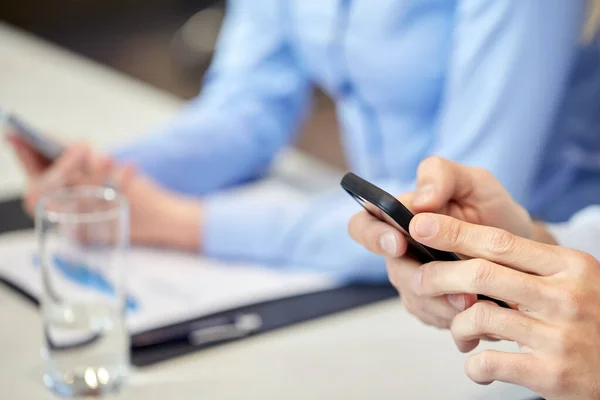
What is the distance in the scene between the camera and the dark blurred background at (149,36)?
134 inches

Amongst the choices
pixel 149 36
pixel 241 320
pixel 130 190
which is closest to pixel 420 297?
pixel 241 320

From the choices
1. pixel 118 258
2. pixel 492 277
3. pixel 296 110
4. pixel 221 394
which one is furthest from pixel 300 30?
pixel 492 277

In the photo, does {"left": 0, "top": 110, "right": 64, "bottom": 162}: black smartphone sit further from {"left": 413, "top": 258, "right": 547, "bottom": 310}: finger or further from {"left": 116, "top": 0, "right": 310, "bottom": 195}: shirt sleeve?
{"left": 413, "top": 258, "right": 547, "bottom": 310}: finger

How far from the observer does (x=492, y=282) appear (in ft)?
2.09

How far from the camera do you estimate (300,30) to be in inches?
50.2

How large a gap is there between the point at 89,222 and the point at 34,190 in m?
0.29

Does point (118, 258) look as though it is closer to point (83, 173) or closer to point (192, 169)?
point (83, 173)

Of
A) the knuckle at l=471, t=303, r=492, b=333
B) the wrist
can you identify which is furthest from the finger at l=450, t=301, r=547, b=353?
the wrist

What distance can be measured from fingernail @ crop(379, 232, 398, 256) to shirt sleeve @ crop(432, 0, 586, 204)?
325 mm

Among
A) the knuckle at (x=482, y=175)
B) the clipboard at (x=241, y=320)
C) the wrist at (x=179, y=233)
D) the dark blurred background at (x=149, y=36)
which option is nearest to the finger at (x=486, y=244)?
the knuckle at (x=482, y=175)

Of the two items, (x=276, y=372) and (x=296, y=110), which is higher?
(x=296, y=110)

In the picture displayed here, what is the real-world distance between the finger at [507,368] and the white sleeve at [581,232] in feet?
0.43

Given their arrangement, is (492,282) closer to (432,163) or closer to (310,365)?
(432,163)

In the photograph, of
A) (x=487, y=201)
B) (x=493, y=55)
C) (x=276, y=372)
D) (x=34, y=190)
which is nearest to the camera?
(x=487, y=201)
